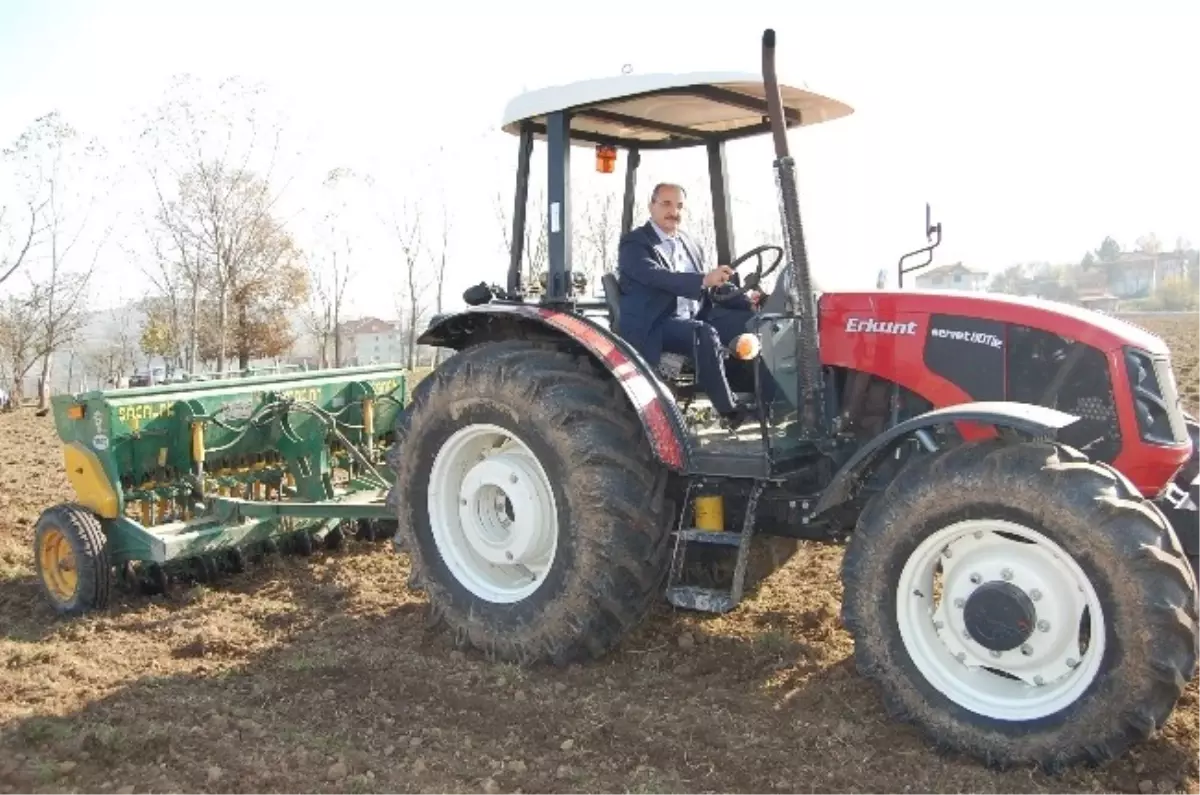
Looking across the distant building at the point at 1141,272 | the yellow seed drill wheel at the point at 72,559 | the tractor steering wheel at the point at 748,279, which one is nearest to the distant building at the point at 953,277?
the tractor steering wheel at the point at 748,279

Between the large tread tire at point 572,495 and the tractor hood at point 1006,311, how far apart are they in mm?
1014

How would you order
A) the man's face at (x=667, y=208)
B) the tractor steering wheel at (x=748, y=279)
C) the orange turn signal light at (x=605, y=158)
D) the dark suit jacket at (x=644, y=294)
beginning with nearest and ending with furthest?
the dark suit jacket at (x=644, y=294), the tractor steering wheel at (x=748, y=279), the man's face at (x=667, y=208), the orange turn signal light at (x=605, y=158)

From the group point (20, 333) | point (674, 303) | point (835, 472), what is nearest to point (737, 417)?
point (835, 472)

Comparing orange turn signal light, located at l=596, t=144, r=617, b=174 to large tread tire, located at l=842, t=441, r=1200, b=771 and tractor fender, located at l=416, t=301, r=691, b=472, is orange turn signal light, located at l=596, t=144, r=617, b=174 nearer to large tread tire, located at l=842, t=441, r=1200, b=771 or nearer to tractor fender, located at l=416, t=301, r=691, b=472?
tractor fender, located at l=416, t=301, r=691, b=472

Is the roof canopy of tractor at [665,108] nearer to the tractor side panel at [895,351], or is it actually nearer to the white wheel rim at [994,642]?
the tractor side panel at [895,351]

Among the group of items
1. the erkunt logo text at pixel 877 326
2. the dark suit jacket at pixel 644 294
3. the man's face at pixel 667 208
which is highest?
the man's face at pixel 667 208

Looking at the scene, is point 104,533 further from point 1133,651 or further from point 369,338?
point 369,338

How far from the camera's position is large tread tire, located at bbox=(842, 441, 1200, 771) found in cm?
328

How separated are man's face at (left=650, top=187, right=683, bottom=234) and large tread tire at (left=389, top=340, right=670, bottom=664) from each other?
85 cm

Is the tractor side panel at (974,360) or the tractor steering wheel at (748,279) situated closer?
the tractor side panel at (974,360)

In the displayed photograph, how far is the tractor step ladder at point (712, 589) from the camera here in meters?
4.32

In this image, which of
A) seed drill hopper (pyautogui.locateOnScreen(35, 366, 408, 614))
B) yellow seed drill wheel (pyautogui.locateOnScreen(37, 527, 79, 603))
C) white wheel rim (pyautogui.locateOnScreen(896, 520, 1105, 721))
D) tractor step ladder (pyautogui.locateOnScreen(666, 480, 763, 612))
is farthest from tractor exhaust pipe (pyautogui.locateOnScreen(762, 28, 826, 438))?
yellow seed drill wheel (pyautogui.locateOnScreen(37, 527, 79, 603))

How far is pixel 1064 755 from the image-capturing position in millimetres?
3396

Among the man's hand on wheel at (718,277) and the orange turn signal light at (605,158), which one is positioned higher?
the orange turn signal light at (605,158)
